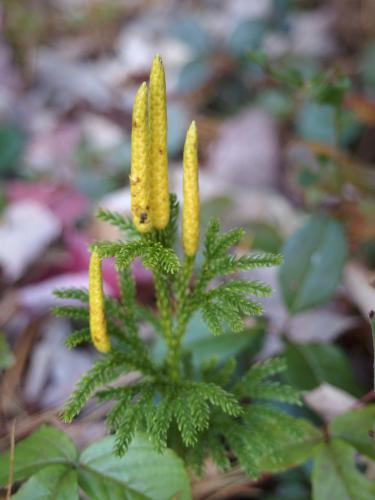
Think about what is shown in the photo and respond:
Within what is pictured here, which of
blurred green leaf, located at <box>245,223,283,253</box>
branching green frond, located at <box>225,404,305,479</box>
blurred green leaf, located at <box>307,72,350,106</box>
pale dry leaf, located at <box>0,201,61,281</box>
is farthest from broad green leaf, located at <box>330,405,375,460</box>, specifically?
pale dry leaf, located at <box>0,201,61,281</box>

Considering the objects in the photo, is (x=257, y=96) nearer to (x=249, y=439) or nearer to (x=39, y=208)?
(x=39, y=208)

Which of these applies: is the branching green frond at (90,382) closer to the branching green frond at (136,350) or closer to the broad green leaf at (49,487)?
the branching green frond at (136,350)

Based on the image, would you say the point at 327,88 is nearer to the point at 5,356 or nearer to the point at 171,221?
the point at 171,221

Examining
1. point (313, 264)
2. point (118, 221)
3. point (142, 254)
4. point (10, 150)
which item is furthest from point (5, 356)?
point (10, 150)

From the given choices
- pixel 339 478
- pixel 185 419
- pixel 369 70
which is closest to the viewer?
pixel 185 419

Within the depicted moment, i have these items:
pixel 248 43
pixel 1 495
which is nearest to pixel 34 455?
pixel 1 495

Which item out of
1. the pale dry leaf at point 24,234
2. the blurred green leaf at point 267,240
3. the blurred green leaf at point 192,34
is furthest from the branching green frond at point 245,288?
the blurred green leaf at point 192,34

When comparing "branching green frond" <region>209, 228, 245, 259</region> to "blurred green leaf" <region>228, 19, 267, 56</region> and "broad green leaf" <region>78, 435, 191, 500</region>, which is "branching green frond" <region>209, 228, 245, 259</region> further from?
"blurred green leaf" <region>228, 19, 267, 56</region>
